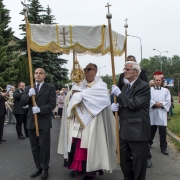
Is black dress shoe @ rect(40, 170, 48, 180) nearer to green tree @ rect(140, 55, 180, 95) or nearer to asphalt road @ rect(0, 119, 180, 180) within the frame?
asphalt road @ rect(0, 119, 180, 180)

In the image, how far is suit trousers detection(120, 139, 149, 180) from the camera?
A: 4008 millimetres

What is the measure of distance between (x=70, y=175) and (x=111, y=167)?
92 centimetres

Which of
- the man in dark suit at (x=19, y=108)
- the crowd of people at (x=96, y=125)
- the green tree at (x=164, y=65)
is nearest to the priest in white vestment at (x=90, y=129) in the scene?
the crowd of people at (x=96, y=125)

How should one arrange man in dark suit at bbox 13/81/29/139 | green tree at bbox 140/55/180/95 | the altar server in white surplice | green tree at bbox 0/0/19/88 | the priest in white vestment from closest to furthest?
the priest in white vestment
the altar server in white surplice
man in dark suit at bbox 13/81/29/139
green tree at bbox 0/0/19/88
green tree at bbox 140/55/180/95

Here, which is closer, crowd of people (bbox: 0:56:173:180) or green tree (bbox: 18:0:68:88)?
crowd of people (bbox: 0:56:173:180)

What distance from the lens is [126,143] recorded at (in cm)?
416

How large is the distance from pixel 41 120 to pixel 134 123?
1772 mm

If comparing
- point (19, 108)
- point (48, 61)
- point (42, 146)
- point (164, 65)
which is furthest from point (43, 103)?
point (164, 65)

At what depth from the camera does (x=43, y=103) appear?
4926 millimetres

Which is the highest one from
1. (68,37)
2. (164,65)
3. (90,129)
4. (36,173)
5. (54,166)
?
(164,65)

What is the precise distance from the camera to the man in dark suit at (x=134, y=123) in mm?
3938

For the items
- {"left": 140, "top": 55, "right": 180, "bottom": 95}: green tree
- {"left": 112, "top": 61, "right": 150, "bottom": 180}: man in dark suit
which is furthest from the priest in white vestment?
{"left": 140, "top": 55, "right": 180, "bottom": 95}: green tree

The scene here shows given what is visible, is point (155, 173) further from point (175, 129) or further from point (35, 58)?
point (35, 58)

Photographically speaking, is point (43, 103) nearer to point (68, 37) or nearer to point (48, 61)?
point (68, 37)
